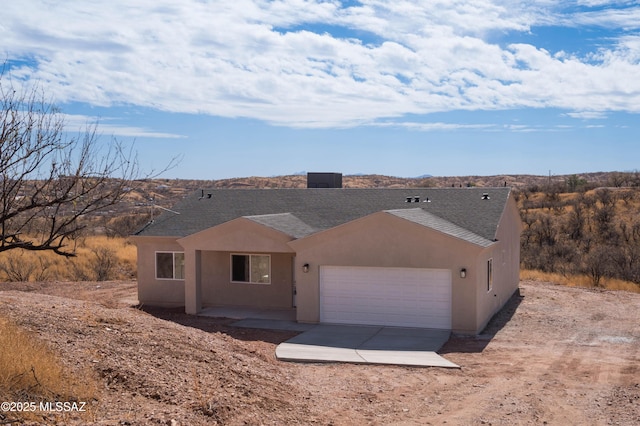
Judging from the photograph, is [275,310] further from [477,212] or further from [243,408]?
[243,408]

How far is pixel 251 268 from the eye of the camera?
74.6 feet

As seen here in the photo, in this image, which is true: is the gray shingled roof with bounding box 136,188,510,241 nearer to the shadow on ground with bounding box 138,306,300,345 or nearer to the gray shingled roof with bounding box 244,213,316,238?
the gray shingled roof with bounding box 244,213,316,238

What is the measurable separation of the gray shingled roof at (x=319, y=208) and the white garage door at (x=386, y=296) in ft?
7.21

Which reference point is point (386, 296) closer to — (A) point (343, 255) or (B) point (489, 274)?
(A) point (343, 255)

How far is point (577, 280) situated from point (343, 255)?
15.4 metres

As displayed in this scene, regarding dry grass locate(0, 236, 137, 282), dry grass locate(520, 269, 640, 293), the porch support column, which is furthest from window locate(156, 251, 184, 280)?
dry grass locate(520, 269, 640, 293)

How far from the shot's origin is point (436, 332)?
1827 centimetres

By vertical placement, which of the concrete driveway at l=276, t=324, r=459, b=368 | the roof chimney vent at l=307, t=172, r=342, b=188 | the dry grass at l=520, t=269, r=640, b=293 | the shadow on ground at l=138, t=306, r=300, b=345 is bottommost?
the dry grass at l=520, t=269, r=640, b=293

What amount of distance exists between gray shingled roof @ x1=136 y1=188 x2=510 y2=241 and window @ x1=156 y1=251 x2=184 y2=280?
85 centimetres

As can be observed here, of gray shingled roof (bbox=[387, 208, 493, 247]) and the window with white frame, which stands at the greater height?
gray shingled roof (bbox=[387, 208, 493, 247])

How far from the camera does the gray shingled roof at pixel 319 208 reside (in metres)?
22.0

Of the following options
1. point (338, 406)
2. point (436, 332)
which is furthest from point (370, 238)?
point (338, 406)

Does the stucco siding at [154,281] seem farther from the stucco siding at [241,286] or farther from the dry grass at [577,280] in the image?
the dry grass at [577,280]

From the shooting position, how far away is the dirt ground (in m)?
9.27
